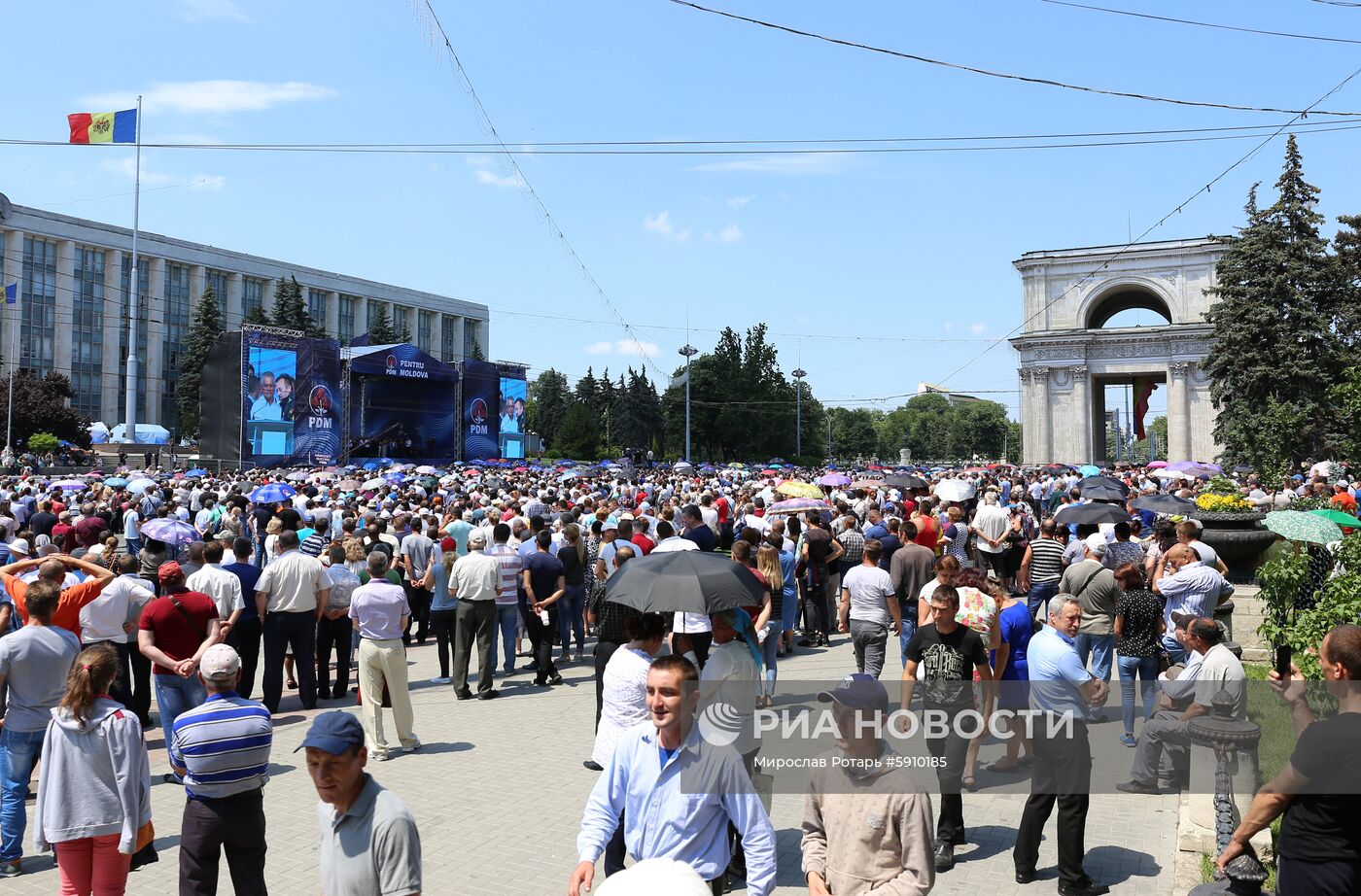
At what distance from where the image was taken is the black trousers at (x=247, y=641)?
30.5 feet

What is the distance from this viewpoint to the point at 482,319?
12988 cm

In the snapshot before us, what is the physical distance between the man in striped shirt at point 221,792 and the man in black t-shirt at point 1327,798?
14.1 ft

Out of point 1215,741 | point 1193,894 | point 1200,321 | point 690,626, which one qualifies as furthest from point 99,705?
point 1200,321

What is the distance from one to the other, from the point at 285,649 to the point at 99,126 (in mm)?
30664

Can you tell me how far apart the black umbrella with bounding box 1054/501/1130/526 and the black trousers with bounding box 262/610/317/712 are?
30.8 ft

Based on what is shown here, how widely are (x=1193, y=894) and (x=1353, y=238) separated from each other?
138 feet

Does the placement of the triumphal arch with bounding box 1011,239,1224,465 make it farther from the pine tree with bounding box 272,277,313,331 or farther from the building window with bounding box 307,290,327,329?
the building window with bounding box 307,290,327,329

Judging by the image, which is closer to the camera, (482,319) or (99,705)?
(99,705)

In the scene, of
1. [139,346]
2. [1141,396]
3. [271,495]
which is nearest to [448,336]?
[139,346]

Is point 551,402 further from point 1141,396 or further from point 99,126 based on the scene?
point 99,126

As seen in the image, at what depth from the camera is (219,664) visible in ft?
15.4

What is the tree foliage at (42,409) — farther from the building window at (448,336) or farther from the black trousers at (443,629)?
the building window at (448,336)

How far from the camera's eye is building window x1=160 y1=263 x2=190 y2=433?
89750mm

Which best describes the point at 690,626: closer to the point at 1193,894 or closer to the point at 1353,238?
the point at 1193,894
